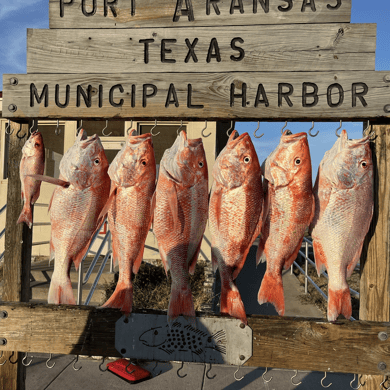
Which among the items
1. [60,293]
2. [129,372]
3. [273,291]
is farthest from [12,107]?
[129,372]

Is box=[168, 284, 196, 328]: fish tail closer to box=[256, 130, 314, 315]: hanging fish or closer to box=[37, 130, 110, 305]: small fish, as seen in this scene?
box=[256, 130, 314, 315]: hanging fish

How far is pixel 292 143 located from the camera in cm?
200

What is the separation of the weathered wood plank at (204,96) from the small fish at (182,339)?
1.33 m

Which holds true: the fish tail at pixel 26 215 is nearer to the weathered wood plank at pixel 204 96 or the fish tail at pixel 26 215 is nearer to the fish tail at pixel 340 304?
the weathered wood plank at pixel 204 96

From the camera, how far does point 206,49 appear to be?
2.17 m

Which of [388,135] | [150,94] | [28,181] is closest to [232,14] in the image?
[150,94]

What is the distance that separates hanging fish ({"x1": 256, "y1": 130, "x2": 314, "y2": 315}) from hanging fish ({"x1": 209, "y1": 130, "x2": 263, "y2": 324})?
78 mm

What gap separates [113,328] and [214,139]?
261 inches

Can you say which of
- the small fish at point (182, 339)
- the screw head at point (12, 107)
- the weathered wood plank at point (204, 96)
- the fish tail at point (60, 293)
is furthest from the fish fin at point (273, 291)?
the screw head at point (12, 107)

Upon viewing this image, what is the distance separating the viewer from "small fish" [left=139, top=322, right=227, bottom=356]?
6.66 feet

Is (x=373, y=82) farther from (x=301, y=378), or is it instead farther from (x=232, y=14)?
(x=301, y=378)

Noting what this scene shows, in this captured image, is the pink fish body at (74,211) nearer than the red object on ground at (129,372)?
Yes

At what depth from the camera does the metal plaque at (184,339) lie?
2018mm

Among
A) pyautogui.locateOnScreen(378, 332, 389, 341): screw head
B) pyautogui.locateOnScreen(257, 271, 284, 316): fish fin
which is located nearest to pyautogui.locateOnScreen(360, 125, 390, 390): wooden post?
pyautogui.locateOnScreen(378, 332, 389, 341): screw head
